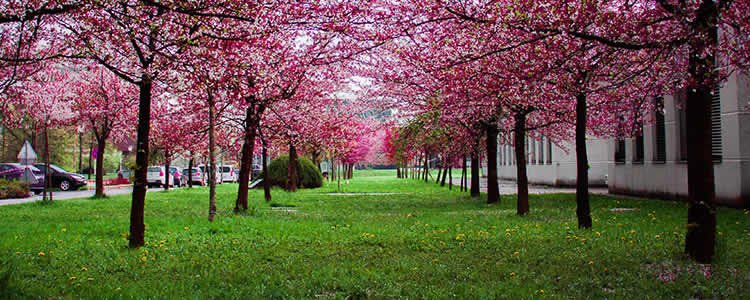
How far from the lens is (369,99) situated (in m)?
21.1

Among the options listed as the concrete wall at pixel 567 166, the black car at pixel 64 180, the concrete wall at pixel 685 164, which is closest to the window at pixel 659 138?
the concrete wall at pixel 685 164

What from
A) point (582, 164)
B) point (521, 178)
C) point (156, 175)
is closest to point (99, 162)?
point (521, 178)

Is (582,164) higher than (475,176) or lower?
Result: higher

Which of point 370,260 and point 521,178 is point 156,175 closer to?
point 521,178

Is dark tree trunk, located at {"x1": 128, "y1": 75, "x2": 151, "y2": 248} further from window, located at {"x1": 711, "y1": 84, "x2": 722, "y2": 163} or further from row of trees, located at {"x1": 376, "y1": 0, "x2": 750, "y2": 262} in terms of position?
window, located at {"x1": 711, "y1": 84, "x2": 722, "y2": 163}

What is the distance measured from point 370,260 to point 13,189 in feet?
73.7

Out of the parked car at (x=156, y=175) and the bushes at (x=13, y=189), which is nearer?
the bushes at (x=13, y=189)

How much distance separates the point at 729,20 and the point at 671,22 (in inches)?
23.9

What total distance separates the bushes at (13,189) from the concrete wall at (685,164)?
24010 mm

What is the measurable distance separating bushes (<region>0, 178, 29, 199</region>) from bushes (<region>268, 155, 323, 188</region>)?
1259 cm

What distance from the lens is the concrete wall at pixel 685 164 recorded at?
15.0 m

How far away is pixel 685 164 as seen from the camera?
59.3 feet

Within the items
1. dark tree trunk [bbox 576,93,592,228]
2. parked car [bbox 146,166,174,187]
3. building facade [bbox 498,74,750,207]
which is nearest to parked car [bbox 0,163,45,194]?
parked car [bbox 146,166,174,187]

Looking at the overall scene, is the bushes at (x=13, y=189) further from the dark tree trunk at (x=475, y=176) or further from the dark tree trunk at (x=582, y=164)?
the dark tree trunk at (x=582, y=164)
